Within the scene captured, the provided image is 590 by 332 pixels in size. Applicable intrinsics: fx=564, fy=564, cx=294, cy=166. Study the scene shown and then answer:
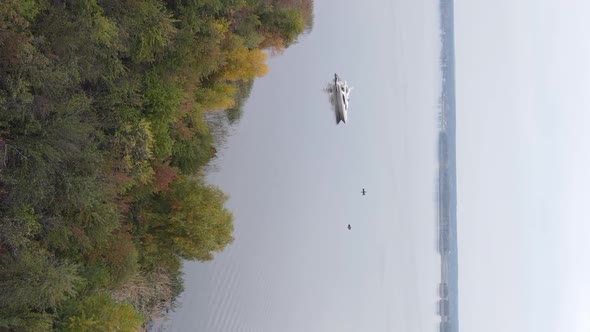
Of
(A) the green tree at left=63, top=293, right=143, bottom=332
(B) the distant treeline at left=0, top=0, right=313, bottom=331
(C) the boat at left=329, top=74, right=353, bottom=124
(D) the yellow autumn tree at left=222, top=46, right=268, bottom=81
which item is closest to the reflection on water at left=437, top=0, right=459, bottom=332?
(C) the boat at left=329, top=74, right=353, bottom=124

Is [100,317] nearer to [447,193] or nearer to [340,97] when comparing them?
[340,97]

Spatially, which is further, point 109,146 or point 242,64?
point 242,64

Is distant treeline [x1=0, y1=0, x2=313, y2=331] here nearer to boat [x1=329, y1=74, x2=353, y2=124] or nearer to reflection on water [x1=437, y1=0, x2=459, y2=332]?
boat [x1=329, y1=74, x2=353, y2=124]

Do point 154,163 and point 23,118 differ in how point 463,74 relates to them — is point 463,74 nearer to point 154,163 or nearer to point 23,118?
point 154,163

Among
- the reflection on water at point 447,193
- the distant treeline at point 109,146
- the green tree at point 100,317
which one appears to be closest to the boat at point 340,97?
the distant treeline at point 109,146

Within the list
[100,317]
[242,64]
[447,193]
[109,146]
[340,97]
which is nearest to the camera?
[100,317]

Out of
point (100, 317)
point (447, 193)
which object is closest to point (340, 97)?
point (447, 193)

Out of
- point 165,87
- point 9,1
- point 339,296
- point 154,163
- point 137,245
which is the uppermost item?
point 9,1

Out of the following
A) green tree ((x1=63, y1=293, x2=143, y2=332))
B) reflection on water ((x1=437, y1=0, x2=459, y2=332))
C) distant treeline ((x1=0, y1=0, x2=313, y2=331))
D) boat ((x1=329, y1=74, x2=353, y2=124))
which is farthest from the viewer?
reflection on water ((x1=437, y1=0, x2=459, y2=332))

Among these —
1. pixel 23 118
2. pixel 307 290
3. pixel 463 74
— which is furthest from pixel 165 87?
pixel 463 74
